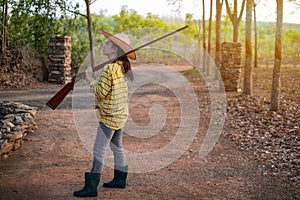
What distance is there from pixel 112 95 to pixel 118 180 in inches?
46.8

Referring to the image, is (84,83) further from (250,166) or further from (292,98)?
(250,166)

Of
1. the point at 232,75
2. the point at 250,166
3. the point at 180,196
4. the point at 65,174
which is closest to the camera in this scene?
the point at 180,196

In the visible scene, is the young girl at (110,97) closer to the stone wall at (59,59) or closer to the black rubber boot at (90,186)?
the black rubber boot at (90,186)

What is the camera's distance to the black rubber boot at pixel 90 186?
4.12 metres

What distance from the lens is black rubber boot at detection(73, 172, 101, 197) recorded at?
13.5 feet

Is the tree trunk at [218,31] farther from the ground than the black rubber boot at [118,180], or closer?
farther from the ground

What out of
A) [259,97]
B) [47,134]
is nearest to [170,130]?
[47,134]

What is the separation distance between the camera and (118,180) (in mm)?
4477

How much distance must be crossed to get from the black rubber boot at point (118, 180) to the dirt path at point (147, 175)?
8 cm

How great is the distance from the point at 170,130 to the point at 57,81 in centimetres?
826

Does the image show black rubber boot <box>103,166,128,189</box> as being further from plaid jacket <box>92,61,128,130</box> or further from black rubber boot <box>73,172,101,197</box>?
plaid jacket <box>92,61,128,130</box>

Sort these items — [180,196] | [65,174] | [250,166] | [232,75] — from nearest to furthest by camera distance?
1. [180,196]
2. [65,174]
3. [250,166]
4. [232,75]

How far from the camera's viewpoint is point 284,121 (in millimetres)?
8195

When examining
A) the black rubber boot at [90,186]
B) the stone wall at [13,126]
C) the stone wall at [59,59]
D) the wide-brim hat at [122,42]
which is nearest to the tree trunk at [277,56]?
the stone wall at [13,126]
